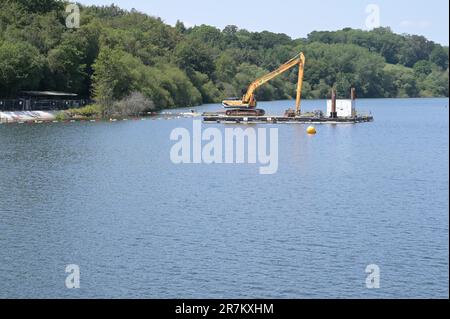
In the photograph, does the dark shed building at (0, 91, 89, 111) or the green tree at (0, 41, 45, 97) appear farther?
the green tree at (0, 41, 45, 97)

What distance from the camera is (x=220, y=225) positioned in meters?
35.5

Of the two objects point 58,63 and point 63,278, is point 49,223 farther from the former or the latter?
point 58,63

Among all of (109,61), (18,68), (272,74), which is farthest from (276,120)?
(18,68)

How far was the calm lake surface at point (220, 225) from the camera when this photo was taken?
2736cm

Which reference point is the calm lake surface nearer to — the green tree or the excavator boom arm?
the excavator boom arm

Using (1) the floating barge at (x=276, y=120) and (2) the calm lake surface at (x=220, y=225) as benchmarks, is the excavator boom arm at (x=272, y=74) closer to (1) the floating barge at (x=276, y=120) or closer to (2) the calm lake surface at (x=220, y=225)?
(1) the floating barge at (x=276, y=120)

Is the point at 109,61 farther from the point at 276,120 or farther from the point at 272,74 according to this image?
the point at 276,120

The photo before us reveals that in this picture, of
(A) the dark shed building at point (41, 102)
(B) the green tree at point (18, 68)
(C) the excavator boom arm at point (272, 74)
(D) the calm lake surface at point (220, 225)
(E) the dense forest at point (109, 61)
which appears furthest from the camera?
(E) the dense forest at point (109, 61)

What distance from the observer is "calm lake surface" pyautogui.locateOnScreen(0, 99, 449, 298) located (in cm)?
2736

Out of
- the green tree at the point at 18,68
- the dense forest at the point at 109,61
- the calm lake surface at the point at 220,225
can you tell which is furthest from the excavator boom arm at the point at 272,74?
the calm lake surface at the point at 220,225

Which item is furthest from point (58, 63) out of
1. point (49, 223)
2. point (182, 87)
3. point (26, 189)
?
point (49, 223)

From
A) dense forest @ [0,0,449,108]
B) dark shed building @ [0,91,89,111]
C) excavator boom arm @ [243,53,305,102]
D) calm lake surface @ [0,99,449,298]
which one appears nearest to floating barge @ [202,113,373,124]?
excavator boom arm @ [243,53,305,102]

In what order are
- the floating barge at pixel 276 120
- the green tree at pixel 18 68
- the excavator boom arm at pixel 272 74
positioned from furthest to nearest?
the excavator boom arm at pixel 272 74, the green tree at pixel 18 68, the floating barge at pixel 276 120

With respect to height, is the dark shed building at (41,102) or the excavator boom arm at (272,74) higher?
the excavator boom arm at (272,74)
